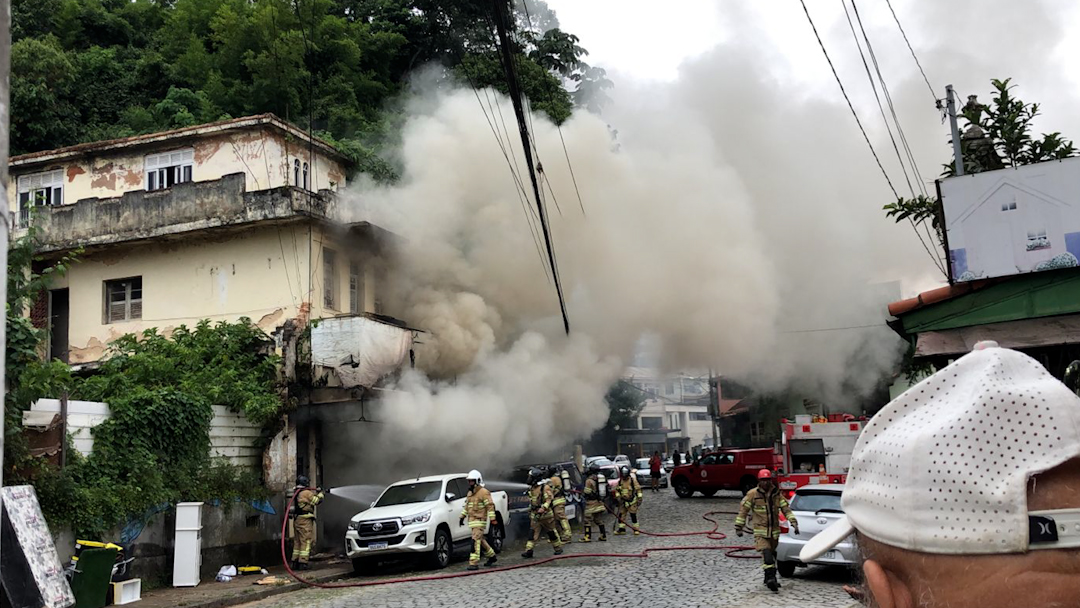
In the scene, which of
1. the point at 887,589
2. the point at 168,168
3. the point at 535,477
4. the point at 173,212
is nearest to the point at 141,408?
the point at 535,477

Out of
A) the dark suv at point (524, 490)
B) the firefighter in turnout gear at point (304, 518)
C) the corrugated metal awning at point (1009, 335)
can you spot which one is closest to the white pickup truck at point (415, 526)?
the firefighter in turnout gear at point (304, 518)

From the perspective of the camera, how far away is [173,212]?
76.0ft

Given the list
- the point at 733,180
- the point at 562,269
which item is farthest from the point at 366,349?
the point at 733,180

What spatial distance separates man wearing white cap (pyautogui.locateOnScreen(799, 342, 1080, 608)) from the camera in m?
1.58

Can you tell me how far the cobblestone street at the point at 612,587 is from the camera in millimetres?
11094

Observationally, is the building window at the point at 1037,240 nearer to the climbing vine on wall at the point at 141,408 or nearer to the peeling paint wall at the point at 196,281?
the climbing vine on wall at the point at 141,408

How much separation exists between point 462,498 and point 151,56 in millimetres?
27456

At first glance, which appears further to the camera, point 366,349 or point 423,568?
point 366,349

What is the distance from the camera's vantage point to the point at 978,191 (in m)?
12.4

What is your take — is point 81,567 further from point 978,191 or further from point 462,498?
point 978,191

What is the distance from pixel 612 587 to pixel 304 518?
690 centimetres

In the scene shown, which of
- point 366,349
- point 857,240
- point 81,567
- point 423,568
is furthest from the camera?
point 857,240

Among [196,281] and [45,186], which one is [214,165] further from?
[45,186]

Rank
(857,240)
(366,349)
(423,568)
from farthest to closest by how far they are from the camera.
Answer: (857,240)
(366,349)
(423,568)
